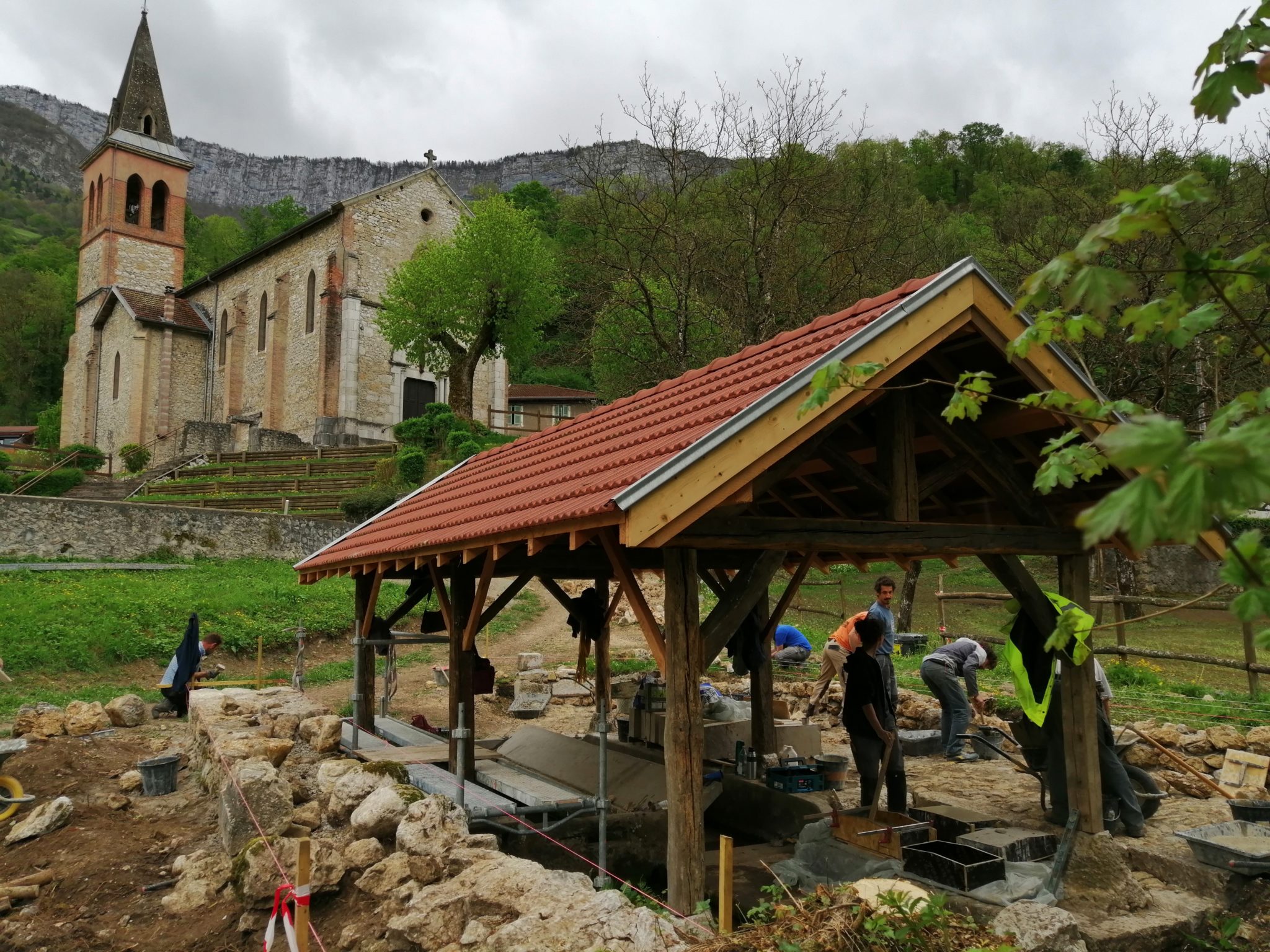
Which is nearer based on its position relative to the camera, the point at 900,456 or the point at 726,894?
the point at 726,894

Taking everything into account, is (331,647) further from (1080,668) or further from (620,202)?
(1080,668)

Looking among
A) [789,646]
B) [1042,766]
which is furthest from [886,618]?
[789,646]

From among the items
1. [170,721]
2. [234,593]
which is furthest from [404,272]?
[170,721]

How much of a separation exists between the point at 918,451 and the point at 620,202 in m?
17.2

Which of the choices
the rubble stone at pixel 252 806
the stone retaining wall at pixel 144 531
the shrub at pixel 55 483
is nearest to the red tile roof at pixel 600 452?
the rubble stone at pixel 252 806

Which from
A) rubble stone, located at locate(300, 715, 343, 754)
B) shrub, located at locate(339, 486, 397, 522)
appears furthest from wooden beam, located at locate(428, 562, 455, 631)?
shrub, located at locate(339, 486, 397, 522)

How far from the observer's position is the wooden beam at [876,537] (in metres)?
5.19

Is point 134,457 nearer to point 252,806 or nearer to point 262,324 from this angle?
point 262,324

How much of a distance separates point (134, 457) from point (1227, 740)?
129ft

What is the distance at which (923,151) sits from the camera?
208 ft

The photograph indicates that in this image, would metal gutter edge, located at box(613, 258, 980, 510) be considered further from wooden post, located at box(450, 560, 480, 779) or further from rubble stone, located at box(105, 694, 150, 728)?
rubble stone, located at box(105, 694, 150, 728)

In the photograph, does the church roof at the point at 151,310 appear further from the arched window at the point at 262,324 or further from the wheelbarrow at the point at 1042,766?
the wheelbarrow at the point at 1042,766

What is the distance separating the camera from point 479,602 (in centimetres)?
712

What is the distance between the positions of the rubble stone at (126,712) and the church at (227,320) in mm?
26210
